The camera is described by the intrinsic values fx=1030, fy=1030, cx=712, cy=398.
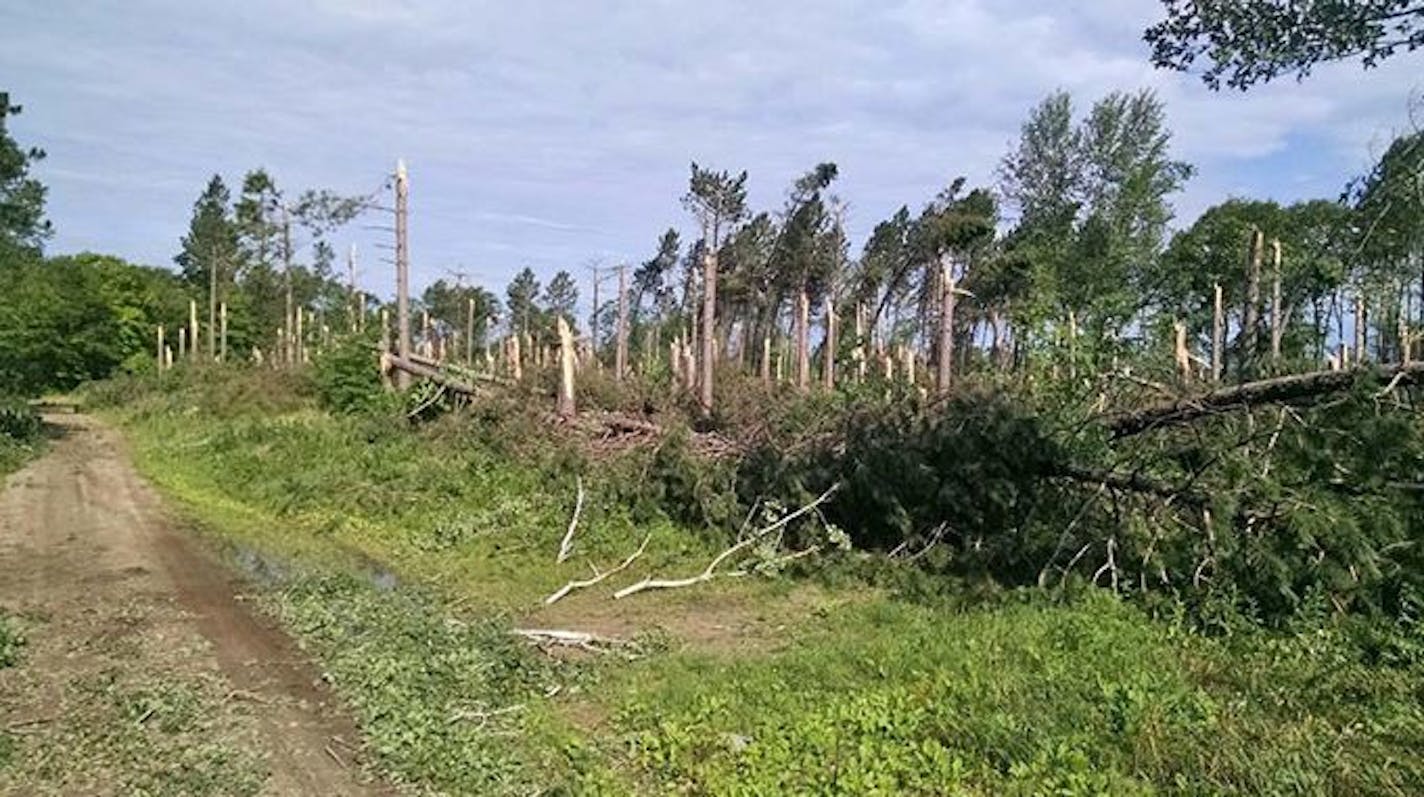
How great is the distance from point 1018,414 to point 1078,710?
15.2 feet

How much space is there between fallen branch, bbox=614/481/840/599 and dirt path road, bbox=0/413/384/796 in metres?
3.29

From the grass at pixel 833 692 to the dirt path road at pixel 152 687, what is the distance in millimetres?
348

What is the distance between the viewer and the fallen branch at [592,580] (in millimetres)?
9680

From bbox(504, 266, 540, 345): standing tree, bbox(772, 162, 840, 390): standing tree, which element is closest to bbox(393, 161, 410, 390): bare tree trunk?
bbox(772, 162, 840, 390): standing tree

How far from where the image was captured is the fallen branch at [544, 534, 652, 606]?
31.8 ft

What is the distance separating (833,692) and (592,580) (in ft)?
13.7

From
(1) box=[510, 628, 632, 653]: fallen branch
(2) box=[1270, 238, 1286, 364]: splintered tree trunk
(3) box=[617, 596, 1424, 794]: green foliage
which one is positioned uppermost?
(2) box=[1270, 238, 1286, 364]: splintered tree trunk

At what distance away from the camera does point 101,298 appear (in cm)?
4338

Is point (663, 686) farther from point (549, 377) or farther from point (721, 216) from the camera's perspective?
point (721, 216)

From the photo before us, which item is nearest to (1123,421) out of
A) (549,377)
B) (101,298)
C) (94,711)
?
(94,711)

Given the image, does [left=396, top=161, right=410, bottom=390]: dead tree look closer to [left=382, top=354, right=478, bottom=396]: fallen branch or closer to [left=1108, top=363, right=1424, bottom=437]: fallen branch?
[left=382, top=354, right=478, bottom=396]: fallen branch

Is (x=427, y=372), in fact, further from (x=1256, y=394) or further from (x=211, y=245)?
(x=211, y=245)

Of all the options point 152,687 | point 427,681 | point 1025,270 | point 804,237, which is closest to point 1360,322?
point 1025,270

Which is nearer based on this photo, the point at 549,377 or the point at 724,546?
the point at 724,546
